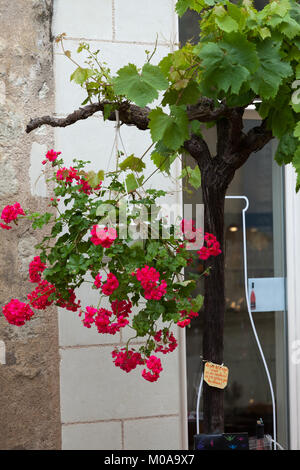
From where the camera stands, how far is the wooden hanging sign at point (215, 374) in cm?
152

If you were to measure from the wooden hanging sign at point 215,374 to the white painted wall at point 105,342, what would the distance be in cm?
98

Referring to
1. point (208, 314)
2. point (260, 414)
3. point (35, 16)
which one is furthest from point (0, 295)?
point (260, 414)

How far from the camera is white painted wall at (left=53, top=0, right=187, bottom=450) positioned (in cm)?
242

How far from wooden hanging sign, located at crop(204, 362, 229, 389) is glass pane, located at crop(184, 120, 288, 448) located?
1160mm

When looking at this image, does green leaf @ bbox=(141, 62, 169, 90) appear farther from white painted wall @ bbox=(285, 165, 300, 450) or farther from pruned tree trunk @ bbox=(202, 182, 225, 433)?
white painted wall @ bbox=(285, 165, 300, 450)

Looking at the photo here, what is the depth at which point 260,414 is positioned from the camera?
2.81 m

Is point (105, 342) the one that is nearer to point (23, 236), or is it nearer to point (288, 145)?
point (23, 236)

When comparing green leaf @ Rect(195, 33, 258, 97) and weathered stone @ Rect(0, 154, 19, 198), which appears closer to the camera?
green leaf @ Rect(195, 33, 258, 97)

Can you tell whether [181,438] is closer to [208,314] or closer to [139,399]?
[139,399]

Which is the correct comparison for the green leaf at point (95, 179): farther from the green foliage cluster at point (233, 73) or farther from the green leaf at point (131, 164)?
the green foliage cluster at point (233, 73)

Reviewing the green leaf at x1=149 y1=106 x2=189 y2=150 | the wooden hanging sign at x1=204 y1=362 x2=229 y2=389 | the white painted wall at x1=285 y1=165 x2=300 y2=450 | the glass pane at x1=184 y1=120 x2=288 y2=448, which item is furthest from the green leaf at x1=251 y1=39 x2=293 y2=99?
the white painted wall at x1=285 y1=165 x2=300 y2=450

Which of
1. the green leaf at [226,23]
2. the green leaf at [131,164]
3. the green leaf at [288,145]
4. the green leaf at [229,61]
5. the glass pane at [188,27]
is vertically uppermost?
the glass pane at [188,27]

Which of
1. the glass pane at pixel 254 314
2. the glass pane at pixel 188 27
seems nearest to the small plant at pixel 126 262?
the glass pane at pixel 254 314
